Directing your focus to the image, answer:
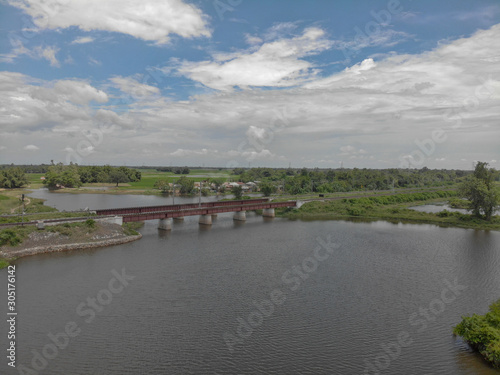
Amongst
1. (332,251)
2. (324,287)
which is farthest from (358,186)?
(324,287)

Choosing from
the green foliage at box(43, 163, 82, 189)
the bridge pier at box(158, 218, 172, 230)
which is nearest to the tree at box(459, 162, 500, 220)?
the bridge pier at box(158, 218, 172, 230)

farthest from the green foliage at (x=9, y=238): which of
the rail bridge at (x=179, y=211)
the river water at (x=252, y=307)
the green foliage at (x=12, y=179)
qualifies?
the green foliage at (x=12, y=179)

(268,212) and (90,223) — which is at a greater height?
(90,223)

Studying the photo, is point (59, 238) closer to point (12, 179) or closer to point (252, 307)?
point (252, 307)

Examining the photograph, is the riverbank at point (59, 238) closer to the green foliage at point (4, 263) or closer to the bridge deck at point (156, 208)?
the green foliage at point (4, 263)

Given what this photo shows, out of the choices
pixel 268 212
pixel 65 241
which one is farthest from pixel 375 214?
pixel 65 241

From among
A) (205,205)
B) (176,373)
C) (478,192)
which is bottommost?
(176,373)

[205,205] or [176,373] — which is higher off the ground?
[205,205]

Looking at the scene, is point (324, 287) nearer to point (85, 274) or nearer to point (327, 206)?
point (85, 274)
